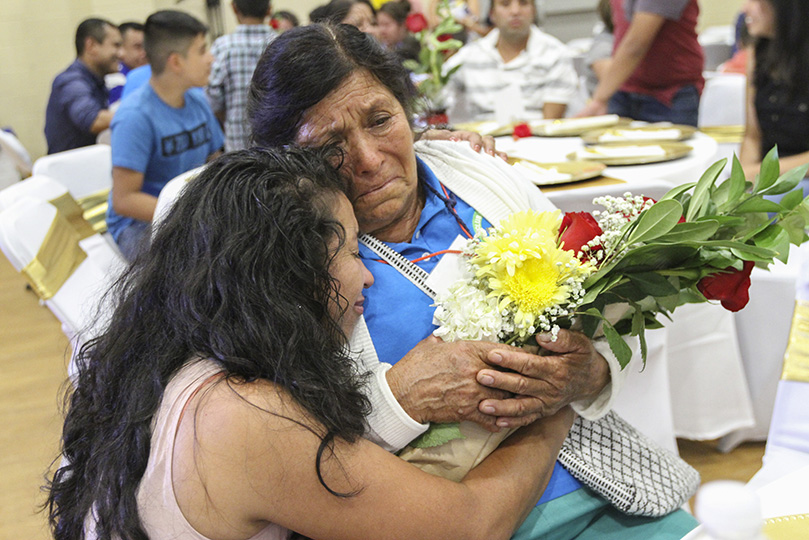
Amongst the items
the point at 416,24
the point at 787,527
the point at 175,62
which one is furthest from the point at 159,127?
the point at 787,527

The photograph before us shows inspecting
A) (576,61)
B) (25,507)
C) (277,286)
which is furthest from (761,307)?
(576,61)

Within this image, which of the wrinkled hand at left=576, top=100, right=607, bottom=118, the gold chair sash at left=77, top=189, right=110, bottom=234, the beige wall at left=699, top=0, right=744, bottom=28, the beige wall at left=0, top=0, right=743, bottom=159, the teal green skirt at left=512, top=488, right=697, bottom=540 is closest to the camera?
the teal green skirt at left=512, top=488, right=697, bottom=540

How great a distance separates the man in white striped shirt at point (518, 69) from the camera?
13.0 feet

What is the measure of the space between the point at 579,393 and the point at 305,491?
599 millimetres

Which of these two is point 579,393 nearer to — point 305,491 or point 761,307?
point 305,491

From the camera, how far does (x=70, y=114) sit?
4855 millimetres

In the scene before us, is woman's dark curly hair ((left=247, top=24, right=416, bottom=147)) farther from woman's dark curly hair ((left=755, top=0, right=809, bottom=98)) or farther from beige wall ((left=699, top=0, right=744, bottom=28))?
beige wall ((left=699, top=0, right=744, bottom=28))

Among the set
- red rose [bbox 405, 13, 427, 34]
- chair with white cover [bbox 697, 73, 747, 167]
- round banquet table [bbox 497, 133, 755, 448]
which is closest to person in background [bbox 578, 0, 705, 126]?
A: chair with white cover [bbox 697, 73, 747, 167]

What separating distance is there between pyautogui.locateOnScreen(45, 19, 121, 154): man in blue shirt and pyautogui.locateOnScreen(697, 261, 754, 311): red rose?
437 cm

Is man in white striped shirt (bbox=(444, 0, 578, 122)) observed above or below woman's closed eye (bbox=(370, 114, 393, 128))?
below

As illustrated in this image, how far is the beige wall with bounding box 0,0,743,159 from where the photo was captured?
25.3ft

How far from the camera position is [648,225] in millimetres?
1148

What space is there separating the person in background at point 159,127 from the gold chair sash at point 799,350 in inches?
95.0

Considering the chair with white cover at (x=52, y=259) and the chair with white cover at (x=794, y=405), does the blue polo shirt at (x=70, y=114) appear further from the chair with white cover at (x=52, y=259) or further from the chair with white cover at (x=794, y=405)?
the chair with white cover at (x=794, y=405)
